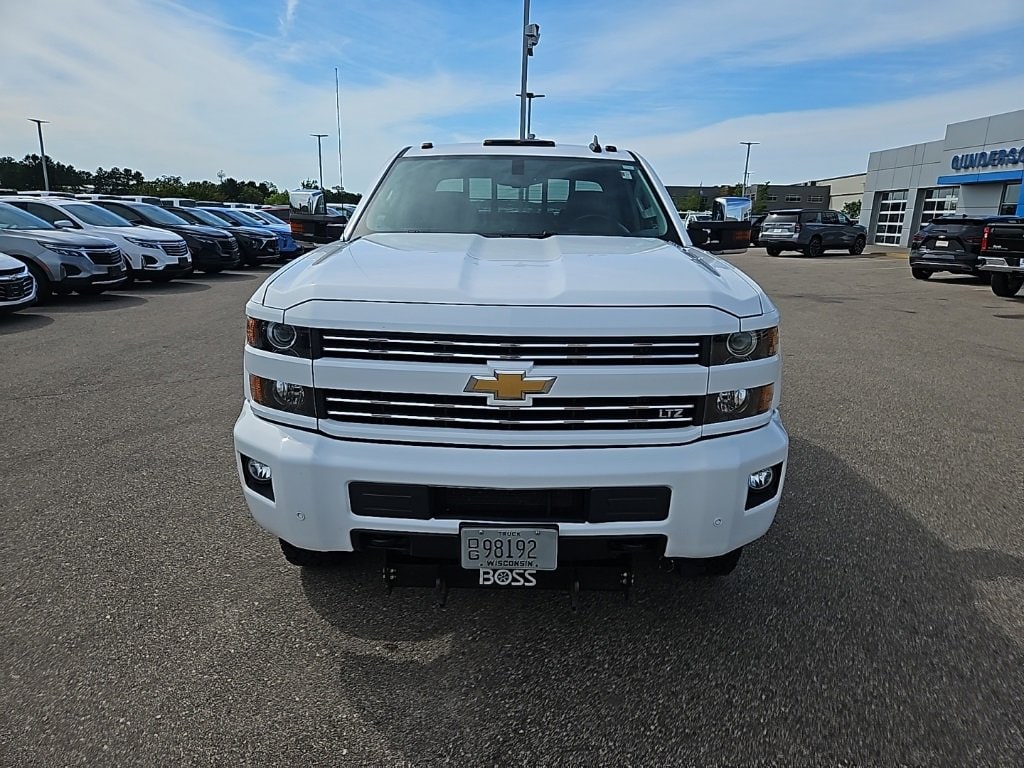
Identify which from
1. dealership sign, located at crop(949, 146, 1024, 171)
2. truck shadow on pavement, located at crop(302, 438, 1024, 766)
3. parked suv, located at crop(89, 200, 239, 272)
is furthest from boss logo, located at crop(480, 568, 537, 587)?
dealership sign, located at crop(949, 146, 1024, 171)

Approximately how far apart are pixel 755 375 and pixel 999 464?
3.36 meters

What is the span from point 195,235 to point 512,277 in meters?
15.9

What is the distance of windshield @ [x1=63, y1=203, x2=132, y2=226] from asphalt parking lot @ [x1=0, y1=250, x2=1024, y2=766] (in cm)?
1118

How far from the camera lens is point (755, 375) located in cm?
237

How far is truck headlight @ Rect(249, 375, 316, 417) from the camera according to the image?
2330 millimetres

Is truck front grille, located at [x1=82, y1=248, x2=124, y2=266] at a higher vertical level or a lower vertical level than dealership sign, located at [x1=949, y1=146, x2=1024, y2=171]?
lower

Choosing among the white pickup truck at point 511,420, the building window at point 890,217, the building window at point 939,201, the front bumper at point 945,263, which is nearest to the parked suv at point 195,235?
the white pickup truck at point 511,420

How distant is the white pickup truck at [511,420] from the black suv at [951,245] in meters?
16.4

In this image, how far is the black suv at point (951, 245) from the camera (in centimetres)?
1611

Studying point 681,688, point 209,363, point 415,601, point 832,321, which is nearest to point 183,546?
point 415,601

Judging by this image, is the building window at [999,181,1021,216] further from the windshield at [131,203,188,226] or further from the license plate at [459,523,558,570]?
the license plate at [459,523,558,570]

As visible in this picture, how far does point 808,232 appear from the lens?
28250 millimetres

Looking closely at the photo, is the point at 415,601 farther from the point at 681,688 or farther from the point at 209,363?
the point at 209,363

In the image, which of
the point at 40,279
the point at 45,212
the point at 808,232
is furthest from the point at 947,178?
the point at 40,279
